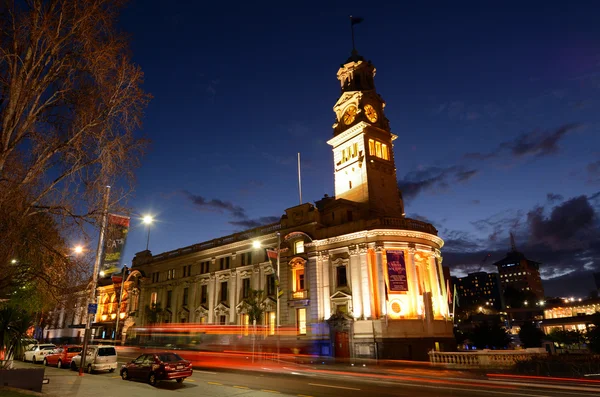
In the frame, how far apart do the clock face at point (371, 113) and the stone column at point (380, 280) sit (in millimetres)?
20213

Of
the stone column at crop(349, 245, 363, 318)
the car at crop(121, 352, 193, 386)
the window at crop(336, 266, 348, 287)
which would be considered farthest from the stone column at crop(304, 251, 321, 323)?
the car at crop(121, 352, 193, 386)

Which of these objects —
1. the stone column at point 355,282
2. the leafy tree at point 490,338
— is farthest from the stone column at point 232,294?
the leafy tree at point 490,338

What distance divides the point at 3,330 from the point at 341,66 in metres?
51.5

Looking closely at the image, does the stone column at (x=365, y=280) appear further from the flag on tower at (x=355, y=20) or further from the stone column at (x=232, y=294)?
the flag on tower at (x=355, y=20)

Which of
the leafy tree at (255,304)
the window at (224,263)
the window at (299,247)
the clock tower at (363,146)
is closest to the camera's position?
the leafy tree at (255,304)

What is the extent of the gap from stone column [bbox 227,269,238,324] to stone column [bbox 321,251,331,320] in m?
14.5

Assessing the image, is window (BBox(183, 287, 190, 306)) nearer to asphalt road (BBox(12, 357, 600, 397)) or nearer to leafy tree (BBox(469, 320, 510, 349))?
asphalt road (BBox(12, 357, 600, 397))

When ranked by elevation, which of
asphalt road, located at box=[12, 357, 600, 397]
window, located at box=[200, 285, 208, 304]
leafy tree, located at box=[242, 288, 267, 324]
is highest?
window, located at box=[200, 285, 208, 304]

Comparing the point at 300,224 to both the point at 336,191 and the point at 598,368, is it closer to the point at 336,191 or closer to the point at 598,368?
the point at 336,191

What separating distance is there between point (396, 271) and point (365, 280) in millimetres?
3243

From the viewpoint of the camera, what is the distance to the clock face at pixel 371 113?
5434cm

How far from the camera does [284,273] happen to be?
47.9 meters

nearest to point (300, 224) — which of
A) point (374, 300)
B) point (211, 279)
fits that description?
point (374, 300)

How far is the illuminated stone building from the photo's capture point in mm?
40656
